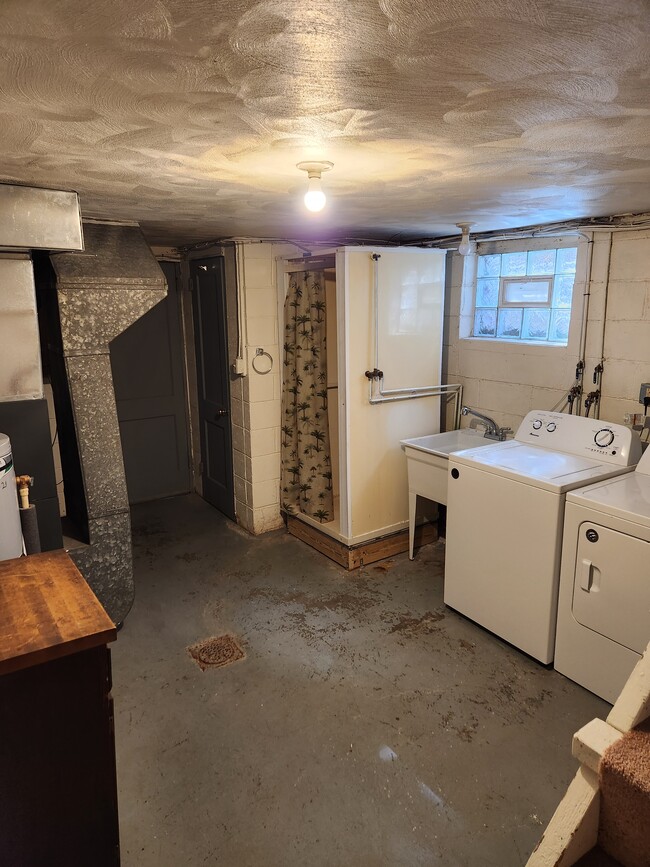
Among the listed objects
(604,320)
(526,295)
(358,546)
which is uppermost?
(526,295)

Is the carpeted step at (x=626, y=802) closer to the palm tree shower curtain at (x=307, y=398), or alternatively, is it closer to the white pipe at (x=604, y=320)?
the white pipe at (x=604, y=320)

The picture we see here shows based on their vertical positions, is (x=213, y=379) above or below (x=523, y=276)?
below

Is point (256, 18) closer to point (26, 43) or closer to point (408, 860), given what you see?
point (26, 43)

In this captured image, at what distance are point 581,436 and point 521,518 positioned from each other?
73 cm

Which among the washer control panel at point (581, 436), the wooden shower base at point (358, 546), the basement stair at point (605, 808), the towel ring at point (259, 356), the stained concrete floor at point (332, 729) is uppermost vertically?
the towel ring at point (259, 356)

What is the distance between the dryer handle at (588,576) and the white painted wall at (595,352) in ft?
3.53

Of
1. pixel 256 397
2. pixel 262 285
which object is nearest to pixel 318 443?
pixel 256 397

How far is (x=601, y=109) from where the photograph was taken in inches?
49.1

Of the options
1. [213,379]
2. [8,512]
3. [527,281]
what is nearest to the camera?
[8,512]

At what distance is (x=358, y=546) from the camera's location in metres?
3.63

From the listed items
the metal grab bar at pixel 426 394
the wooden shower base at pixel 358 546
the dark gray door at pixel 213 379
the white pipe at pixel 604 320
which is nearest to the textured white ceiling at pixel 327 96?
the white pipe at pixel 604 320

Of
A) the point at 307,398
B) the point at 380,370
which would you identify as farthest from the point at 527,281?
the point at 307,398

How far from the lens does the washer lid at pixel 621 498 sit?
228 cm

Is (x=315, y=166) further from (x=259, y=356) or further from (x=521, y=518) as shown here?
(x=259, y=356)
